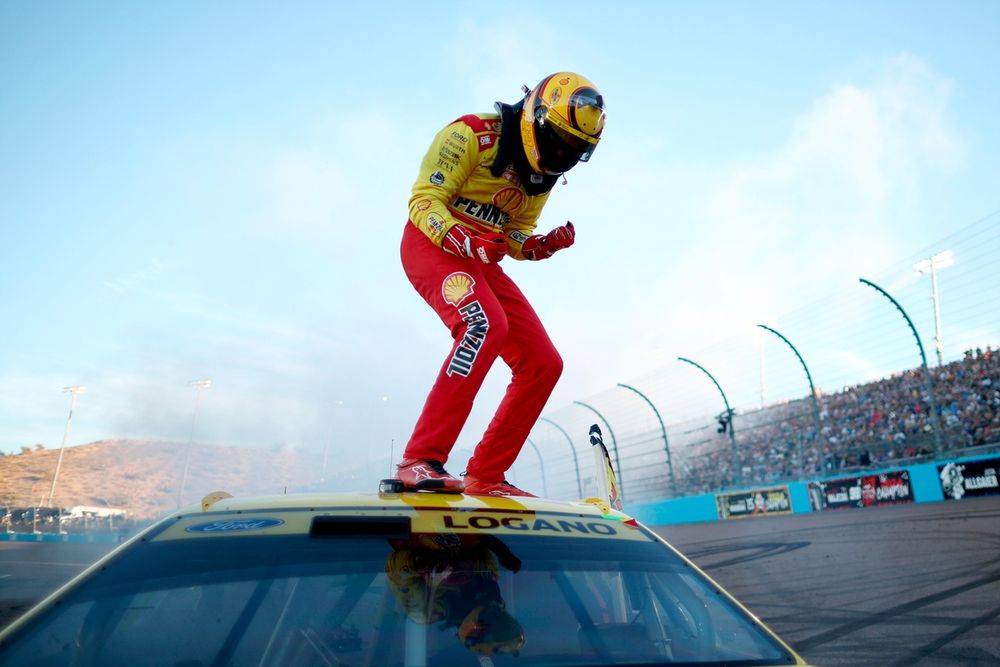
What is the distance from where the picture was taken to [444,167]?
3.38 meters

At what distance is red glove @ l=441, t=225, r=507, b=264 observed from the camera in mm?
3104

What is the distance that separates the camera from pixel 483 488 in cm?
313

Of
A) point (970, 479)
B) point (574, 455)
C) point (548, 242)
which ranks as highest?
point (574, 455)

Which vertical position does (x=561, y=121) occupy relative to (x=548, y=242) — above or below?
above

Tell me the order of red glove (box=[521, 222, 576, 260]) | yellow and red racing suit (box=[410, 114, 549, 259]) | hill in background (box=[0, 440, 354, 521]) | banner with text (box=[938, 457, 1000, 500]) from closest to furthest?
yellow and red racing suit (box=[410, 114, 549, 259]) < red glove (box=[521, 222, 576, 260]) < banner with text (box=[938, 457, 1000, 500]) < hill in background (box=[0, 440, 354, 521])

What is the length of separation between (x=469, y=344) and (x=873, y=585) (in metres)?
4.22

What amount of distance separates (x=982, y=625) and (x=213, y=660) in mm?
4171

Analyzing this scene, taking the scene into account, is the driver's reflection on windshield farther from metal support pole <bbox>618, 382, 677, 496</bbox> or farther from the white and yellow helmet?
metal support pole <bbox>618, 382, 677, 496</bbox>

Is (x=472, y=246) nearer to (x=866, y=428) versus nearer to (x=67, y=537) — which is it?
(x=866, y=428)

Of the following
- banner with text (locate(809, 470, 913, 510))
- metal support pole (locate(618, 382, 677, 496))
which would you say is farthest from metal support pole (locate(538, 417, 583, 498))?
banner with text (locate(809, 470, 913, 510))

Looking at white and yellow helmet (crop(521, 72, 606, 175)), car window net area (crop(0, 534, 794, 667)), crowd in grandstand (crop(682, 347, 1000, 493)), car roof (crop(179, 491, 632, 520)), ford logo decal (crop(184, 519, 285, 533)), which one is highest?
crowd in grandstand (crop(682, 347, 1000, 493))

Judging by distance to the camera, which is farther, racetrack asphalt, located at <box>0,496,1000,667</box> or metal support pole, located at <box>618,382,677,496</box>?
metal support pole, located at <box>618,382,677,496</box>

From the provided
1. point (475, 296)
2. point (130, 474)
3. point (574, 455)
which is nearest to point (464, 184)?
point (475, 296)

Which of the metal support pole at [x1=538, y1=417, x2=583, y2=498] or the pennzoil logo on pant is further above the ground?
the metal support pole at [x1=538, y1=417, x2=583, y2=498]
